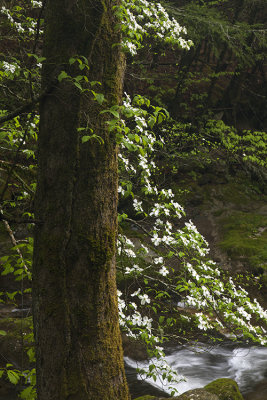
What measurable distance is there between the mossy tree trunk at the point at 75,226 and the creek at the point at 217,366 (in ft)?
15.3

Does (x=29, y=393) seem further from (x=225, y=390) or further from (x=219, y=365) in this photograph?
(x=219, y=365)

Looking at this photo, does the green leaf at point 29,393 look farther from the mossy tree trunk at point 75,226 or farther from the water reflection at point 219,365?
the water reflection at point 219,365

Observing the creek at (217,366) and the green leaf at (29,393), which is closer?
the green leaf at (29,393)

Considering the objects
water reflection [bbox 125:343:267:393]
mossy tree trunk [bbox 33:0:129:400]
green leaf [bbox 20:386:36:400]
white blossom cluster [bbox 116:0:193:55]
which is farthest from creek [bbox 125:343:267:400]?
white blossom cluster [bbox 116:0:193:55]

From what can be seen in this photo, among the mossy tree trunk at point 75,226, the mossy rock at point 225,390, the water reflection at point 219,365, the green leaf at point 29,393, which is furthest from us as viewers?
the water reflection at point 219,365

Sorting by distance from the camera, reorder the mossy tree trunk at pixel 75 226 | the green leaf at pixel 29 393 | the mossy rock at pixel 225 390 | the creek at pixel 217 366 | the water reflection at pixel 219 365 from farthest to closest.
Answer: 1. the water reflection at pixel 219 365
2. the creek at pixel 217 366
3. the mossy rock at pixel 225 390
4. the green leaf at pixel 29 393
5. the mossy tree trunk at pixel 75 226

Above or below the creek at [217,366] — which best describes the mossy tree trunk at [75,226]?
above

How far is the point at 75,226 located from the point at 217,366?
6320 mm

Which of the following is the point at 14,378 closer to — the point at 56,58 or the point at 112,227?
the point at 112,227

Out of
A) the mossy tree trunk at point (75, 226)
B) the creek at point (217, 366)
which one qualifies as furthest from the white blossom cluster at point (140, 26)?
the creek at point (217, 366)

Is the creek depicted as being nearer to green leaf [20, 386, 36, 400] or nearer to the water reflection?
the water reflection

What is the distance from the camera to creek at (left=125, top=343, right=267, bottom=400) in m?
6.39

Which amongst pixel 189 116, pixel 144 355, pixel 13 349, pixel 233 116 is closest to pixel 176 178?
pixel 189 116

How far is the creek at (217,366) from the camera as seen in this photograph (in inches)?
252
